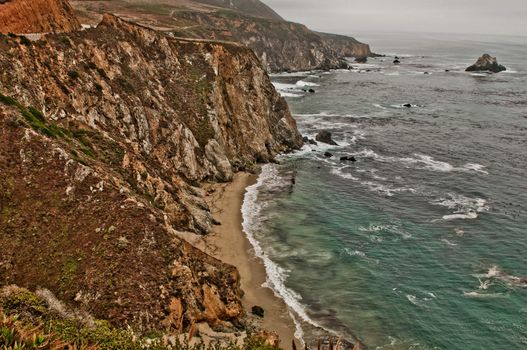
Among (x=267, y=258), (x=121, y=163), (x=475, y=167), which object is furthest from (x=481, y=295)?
(x=475, y=167)

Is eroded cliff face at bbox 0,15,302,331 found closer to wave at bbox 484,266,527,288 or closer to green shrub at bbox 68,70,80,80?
green shrub at bbox 68,70,80,80

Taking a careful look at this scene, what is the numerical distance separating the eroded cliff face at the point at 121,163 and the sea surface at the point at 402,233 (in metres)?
7.34

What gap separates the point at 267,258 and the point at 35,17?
42107 millimetres

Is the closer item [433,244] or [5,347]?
[5,347]

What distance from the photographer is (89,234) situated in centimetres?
3173

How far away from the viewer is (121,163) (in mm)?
42500

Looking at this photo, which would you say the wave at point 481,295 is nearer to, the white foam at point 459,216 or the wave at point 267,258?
the wave at point 267,258

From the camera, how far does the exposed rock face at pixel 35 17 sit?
52169mm

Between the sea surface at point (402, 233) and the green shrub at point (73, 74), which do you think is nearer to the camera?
the sea surface at point (402, 233)

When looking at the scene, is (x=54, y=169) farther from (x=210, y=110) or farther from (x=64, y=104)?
(x=210, y=110)

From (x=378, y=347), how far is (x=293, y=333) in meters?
6.30

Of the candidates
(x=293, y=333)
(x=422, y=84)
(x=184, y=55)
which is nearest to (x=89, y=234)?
(x=293, y=333)

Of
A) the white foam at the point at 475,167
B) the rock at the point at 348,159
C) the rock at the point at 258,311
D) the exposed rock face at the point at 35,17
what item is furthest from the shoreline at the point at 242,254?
the white foam at the point at 475,167

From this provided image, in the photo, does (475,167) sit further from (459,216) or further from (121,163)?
(121,163)
